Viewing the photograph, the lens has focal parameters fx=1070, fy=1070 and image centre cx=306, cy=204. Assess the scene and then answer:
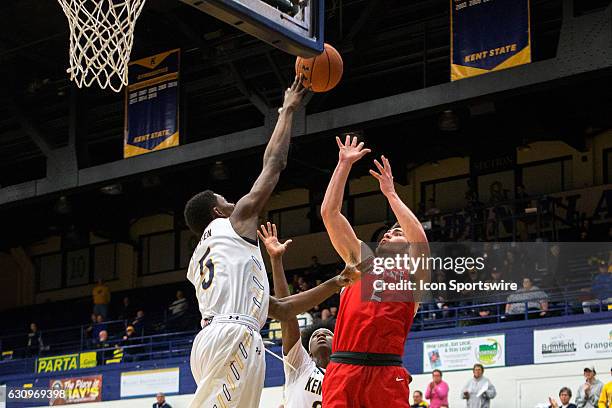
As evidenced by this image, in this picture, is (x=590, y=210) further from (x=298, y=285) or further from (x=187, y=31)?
(x=187, y=31)

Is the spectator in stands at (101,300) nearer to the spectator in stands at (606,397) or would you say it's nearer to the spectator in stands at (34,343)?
the spectator in stands at (34,343)

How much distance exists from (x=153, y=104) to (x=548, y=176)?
8842mm

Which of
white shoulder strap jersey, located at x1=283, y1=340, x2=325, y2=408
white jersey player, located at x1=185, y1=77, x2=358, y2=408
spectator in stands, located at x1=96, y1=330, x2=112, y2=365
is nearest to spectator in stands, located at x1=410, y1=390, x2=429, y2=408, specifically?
spectator in stands, located at x1=96, y1=330, x2=112, y2=365

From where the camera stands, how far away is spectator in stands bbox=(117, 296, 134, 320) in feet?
88.3

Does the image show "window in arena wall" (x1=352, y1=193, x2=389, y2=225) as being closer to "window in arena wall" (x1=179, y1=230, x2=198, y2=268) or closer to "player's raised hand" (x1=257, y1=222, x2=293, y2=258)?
"window in arena wall" (x1=179, y1=230, x2=198, y2=268)

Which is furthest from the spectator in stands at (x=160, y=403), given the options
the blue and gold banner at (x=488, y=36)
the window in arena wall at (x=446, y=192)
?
the blue and gold banner at (x=488, y=36)

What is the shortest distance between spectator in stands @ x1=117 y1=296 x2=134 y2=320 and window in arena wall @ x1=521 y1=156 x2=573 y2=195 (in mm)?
10426

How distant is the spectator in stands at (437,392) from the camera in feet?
55.9

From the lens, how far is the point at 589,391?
1540 centimetres

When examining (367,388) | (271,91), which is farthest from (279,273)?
(271,91)

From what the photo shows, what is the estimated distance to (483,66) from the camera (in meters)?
15.9

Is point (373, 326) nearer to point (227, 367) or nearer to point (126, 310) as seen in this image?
point (227, 367)

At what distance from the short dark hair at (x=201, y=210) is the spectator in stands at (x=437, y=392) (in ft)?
36.9

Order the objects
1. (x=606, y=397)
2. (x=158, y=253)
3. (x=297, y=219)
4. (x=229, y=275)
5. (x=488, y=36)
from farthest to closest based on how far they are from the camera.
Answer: (x=158, y=253) < (x=297, y=219) < (x=488, y=36) < (x=606, y=397) < (x=229, y=275)
